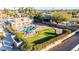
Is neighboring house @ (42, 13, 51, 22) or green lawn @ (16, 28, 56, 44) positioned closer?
green lawn @ (16, 28, 56, 44)

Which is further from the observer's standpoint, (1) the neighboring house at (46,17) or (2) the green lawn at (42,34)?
(1) the neighboring house at (46,17)

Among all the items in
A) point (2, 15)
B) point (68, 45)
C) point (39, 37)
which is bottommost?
point (68, 45)

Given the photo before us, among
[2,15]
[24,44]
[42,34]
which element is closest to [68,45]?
[42,34]

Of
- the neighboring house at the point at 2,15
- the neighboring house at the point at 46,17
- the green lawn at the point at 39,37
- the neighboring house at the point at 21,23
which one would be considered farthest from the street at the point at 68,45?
the neighboring house at the point at 2,15

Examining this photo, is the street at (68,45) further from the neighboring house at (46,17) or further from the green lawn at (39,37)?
the neighboring house at (46,17)

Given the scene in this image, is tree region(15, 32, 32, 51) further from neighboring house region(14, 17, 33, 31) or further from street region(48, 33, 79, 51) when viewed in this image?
street region(48, 33, 79, 51)

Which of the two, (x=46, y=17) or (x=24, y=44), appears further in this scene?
(x=46, y=17)

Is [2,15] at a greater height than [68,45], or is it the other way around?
[2,15]

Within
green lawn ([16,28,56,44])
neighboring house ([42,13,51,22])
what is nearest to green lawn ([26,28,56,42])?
green lawn ([16,28,56,44])

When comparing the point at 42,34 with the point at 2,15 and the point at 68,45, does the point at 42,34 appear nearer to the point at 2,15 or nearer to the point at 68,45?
the point at 68,45

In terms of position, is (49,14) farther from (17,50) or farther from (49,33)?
(17,50)
